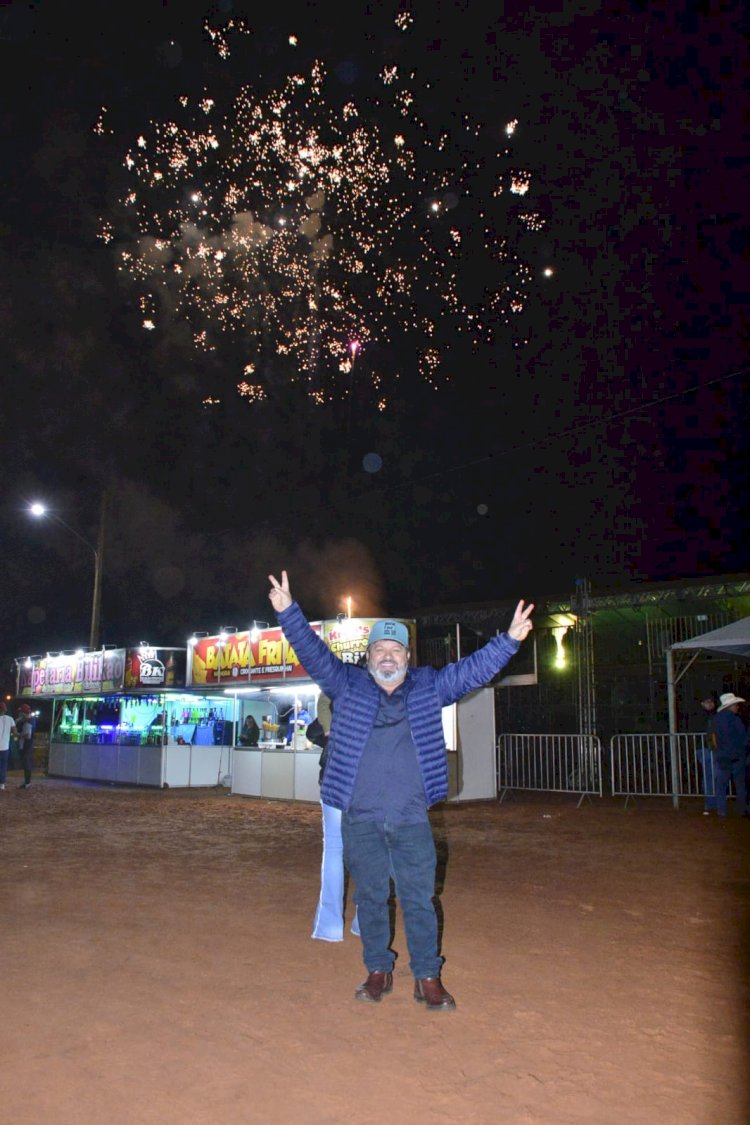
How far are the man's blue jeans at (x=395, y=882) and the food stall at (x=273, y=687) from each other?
10.3 m

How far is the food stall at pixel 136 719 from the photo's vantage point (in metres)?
20.9

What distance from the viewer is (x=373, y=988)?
14.4 ft

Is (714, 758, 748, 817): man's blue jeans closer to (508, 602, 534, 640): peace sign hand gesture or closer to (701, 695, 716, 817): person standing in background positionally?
(701, 695, 716, 817): person standing in background

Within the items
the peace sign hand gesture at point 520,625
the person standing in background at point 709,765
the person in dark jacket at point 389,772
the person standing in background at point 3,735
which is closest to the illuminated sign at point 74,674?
the person standing in background at point 3,735

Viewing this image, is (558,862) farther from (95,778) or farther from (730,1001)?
(95,778)

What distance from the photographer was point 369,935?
4449 mm

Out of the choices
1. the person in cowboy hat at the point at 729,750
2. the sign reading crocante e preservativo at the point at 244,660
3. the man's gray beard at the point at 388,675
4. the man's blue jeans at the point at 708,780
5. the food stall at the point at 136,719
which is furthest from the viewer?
the food stall at the point at 136,719

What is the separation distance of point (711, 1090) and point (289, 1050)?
169 cm

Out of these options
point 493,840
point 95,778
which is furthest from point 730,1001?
point 95,778

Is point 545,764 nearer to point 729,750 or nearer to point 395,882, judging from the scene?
point 729,750

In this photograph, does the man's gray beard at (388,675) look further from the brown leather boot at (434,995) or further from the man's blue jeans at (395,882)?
the brown leather boot at (434,995)

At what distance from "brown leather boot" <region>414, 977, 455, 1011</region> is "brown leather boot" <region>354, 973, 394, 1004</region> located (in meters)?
0.21

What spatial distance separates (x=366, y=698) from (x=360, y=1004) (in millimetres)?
1504

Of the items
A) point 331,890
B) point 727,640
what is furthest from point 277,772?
point 331,890
